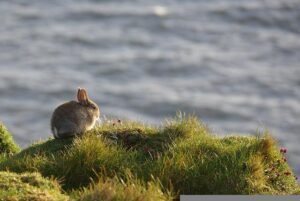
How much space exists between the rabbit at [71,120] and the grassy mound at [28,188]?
176 centimetres

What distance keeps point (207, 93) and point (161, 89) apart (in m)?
2.57

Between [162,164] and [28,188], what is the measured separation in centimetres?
262

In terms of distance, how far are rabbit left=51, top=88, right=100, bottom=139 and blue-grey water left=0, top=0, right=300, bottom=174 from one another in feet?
94.7

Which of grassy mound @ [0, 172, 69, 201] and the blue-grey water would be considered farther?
the blue-grey water

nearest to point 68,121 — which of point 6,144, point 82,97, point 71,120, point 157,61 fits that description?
point 71,120

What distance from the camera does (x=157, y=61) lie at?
58.6 meters

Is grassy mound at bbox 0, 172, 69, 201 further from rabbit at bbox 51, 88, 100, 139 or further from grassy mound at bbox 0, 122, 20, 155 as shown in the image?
grassy mound at bbox 0, 122, 20, 155

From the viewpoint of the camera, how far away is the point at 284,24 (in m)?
61.4

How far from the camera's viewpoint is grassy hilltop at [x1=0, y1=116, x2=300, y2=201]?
15.3m

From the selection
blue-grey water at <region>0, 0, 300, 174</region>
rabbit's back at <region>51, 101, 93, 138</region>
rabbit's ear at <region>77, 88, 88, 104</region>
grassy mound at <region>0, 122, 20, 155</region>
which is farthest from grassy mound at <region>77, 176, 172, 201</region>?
blue-grey water at <region>0, 0, 300, 174</region>

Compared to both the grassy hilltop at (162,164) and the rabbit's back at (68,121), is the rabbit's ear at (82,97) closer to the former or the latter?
the rabbit's back at (68,121)

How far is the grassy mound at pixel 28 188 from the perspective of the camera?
13.3 meters

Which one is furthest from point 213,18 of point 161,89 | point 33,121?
point 33,121

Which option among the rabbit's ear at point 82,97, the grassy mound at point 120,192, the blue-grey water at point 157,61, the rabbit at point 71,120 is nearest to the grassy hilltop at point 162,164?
the rabbit at point 71,120
